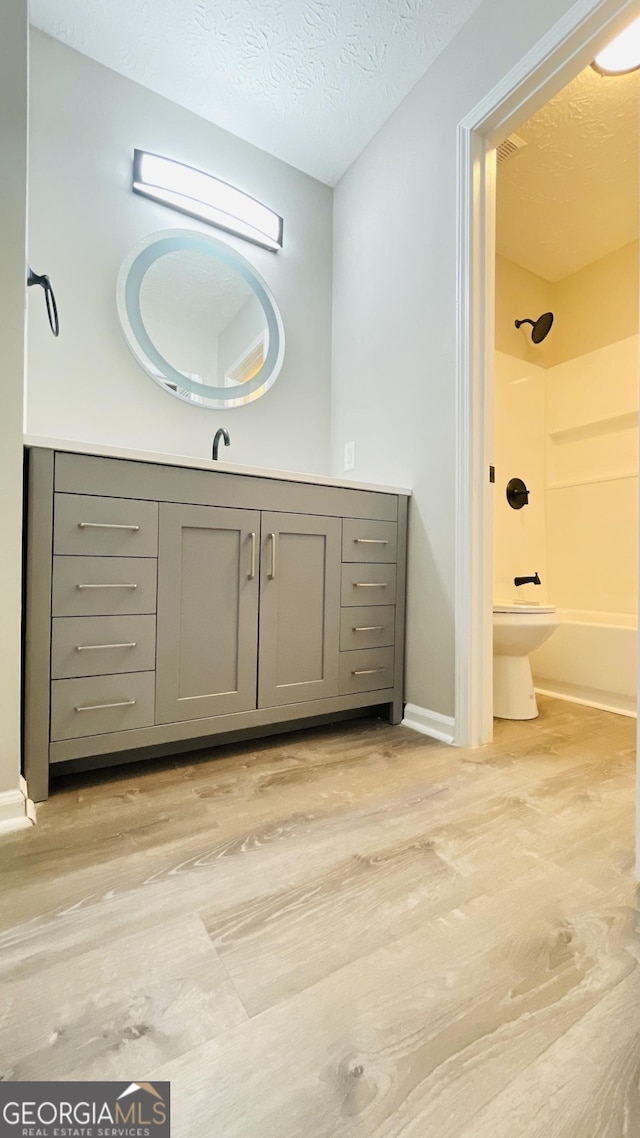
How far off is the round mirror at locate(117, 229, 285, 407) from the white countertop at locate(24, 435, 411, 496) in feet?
2.19

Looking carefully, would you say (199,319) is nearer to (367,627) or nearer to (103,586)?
(103,586)

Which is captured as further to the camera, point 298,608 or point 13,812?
point 298,608

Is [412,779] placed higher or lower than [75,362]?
lower

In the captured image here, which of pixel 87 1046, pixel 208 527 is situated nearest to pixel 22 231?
pixel 208 527

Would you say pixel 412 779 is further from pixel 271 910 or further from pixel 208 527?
pixel 208 527

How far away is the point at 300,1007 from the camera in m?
0.63

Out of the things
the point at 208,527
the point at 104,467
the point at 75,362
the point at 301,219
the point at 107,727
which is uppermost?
the point at 301,219

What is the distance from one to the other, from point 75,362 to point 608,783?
217 cm

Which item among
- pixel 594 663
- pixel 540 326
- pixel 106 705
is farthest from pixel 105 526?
pixel 540 326

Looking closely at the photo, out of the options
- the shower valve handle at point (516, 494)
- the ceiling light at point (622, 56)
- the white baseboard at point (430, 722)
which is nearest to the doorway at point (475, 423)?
the white baseboard at point (430, 722)

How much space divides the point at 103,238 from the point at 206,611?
4.87ft

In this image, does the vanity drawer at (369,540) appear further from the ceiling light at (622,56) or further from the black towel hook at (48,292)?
the ceiling light at (622,56)

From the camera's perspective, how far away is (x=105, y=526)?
4.15 feet

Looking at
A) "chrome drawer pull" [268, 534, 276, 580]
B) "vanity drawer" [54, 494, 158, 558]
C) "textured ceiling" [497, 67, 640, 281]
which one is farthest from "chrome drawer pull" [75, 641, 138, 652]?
"textured ceiling" [497, 67, 640, 281]
